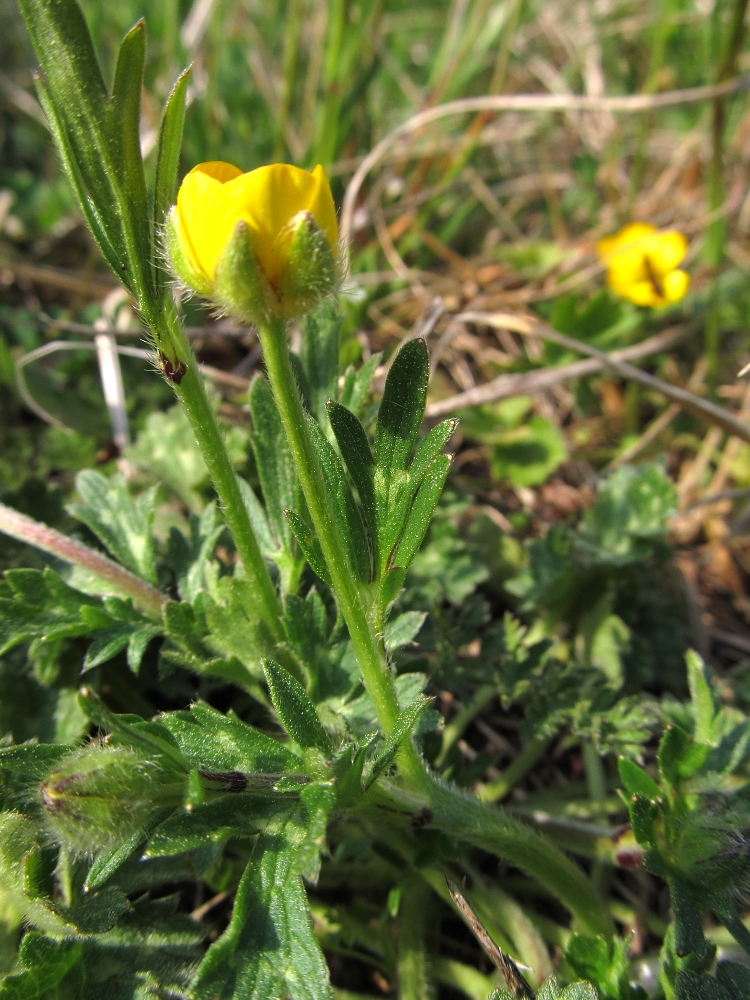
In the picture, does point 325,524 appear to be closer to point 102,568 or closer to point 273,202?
point 273,202

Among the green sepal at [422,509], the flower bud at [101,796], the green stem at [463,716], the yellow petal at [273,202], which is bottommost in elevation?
the green stem at [463,716]

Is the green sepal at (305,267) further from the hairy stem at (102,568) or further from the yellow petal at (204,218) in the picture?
the hairy stem at (102,568)

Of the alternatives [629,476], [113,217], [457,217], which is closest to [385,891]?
[629,476]

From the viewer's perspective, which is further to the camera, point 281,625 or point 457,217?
point 457,217

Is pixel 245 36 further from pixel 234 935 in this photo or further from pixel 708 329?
pixel 234 935

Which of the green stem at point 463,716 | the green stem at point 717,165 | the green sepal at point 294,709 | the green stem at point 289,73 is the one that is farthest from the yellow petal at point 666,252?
the green sepal at point 294,709
